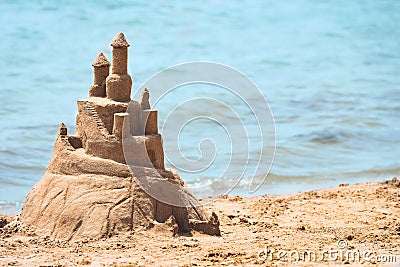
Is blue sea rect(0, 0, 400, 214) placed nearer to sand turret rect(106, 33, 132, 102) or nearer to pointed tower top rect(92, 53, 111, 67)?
pointed tower top rect(92, 53, 111, 67)

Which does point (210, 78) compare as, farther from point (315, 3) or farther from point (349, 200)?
point (315, 3)

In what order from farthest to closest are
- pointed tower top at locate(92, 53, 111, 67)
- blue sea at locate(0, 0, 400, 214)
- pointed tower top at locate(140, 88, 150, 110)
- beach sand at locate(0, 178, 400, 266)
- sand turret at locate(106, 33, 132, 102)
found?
blue sea at locate(0, 0, 400, 214), pointed tower top at locate(92, 53, 111, 67), pointed tower top at locate(140, 88, 150, 110), sand turret at locate(106, 33, 132, 102), beach sand at locate(0, 178, 400, 266)

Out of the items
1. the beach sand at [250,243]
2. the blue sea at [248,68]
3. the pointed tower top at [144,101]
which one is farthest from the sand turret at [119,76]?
the blue sea at [248,68]

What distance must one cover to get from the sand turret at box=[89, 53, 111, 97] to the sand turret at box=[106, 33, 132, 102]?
29cm

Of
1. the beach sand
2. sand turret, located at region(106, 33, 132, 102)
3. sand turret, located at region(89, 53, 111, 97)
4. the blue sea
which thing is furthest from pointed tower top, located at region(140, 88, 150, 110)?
the blue sea

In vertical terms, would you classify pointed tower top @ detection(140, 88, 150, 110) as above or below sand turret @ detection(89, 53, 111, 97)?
below

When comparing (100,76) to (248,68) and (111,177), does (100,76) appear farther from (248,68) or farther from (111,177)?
(248,68)

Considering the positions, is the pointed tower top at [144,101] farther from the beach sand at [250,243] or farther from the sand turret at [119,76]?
the beach sand at [250,243]

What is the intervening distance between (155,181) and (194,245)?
35.6 inches

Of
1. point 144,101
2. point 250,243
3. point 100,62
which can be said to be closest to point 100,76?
point 100,62

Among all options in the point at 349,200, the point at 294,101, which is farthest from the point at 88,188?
the point at 294,101

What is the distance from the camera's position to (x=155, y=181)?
9.89 meters

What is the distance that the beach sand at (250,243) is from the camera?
9164 millimetres

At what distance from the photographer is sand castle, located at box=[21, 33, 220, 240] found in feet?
31.9
